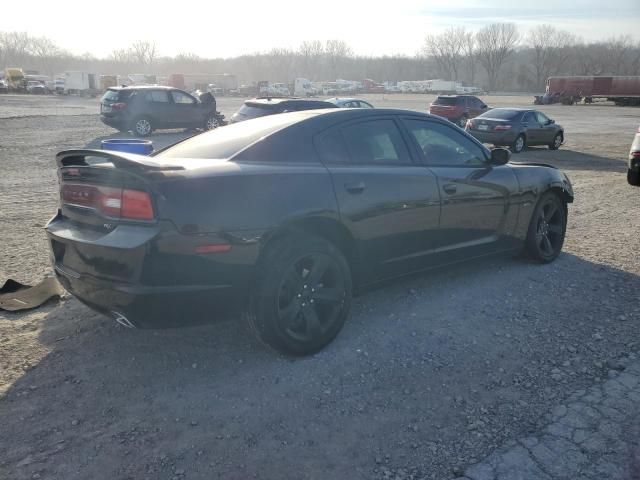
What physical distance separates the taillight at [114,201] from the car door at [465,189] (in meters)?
2.30

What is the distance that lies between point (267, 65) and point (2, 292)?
153 metres

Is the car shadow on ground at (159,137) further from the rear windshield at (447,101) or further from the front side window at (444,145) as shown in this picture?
the front side window at (444,145)

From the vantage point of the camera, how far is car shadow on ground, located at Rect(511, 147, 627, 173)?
14039mm

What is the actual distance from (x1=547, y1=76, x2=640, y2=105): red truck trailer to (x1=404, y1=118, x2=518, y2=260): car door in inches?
2300

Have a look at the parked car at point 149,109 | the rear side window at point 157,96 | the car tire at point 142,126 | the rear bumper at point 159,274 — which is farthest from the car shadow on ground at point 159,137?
the rear bumper at point 159,274

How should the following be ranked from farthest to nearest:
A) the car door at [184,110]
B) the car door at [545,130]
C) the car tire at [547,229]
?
the car door at [184,110], the car door at [545,130], the car tire at [547,229]

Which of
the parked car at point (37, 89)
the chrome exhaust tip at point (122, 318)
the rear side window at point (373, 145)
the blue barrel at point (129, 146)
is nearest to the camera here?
the chrome exhaust tip at point (122, 318)

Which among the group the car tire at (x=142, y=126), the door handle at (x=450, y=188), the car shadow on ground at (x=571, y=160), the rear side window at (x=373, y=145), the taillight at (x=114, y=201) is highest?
the rear side window at (x=373, y=145)

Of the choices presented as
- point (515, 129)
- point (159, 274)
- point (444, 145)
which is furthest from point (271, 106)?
point (159, 274)

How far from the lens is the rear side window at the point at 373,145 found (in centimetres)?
395

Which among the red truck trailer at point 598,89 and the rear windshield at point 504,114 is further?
the red truck trailer at point 598,89

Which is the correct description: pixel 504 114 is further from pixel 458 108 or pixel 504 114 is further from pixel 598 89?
pixel 598 89

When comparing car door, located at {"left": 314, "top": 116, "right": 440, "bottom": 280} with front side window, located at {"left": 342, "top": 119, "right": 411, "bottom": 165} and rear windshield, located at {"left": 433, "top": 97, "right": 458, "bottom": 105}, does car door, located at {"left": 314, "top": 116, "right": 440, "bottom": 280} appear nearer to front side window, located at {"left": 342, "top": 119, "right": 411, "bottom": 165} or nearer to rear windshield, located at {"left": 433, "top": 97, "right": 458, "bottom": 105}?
front side window, located at {"left": 342, "top": 119, "right": 411, "bottom": 165}

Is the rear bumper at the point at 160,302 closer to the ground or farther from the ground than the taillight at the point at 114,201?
closer to the ground
